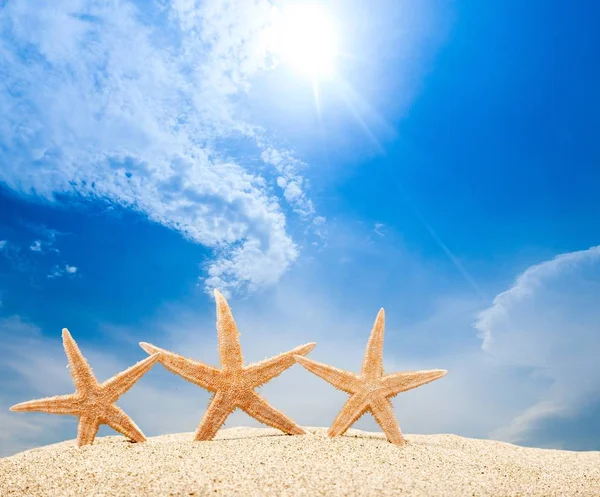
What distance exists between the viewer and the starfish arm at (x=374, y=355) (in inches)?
317

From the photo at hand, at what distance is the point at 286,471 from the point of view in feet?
18.4

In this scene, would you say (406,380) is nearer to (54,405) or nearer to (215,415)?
(215,415)

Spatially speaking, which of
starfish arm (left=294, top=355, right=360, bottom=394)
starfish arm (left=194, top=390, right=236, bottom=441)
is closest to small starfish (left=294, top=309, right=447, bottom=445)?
starfish arm (left=294, top=355, right=360, bottom=394)

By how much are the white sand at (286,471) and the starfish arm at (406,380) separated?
78cm

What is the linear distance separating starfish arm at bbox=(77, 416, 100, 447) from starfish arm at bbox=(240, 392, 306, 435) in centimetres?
216

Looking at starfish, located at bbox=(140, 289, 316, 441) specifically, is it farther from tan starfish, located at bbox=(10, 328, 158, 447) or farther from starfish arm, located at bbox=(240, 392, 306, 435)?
tan starfish, located at bbox=(10, 328, 158, 447)

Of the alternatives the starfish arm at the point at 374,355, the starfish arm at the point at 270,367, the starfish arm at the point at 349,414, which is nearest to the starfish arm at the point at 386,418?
the starfish arm at the point at 349,414

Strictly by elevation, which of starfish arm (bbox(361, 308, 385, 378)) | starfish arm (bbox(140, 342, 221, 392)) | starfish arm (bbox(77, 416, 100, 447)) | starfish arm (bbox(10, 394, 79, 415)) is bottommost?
starfish arm (bbox(77, 416, 100, 447))

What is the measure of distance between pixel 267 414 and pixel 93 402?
8.35 feet

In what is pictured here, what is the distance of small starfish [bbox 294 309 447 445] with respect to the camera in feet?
25.9

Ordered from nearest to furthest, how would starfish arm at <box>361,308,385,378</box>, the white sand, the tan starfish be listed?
the white sand, the tan starfish, starfish arm at <box>361,308,385,378</box>

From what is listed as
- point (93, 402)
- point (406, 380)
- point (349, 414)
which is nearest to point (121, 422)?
point (93, 402)

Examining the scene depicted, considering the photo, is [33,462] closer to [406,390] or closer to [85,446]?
[85,446]

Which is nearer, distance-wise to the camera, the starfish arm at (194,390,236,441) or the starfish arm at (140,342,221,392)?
the starfish arm at (194,390,236,441)
